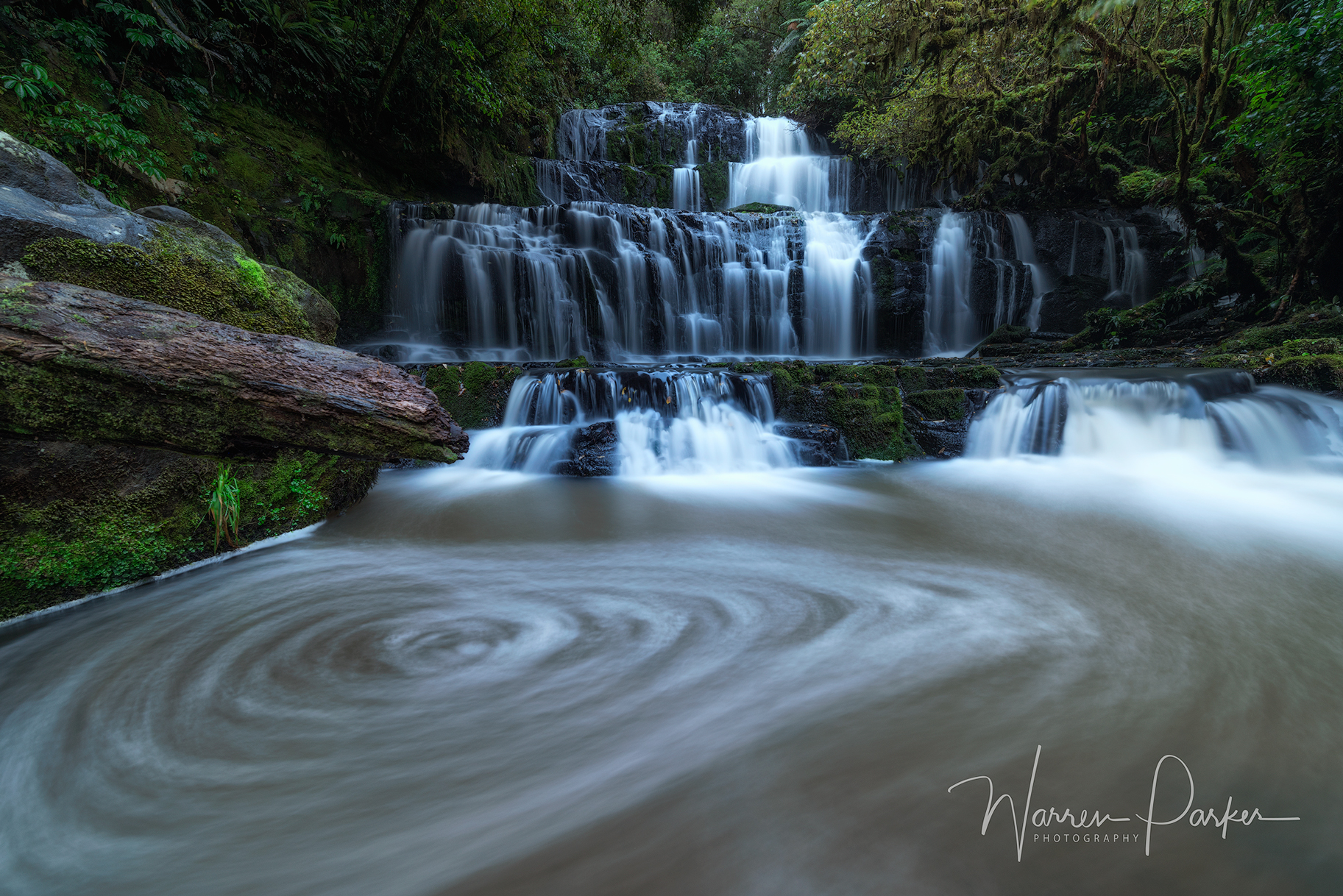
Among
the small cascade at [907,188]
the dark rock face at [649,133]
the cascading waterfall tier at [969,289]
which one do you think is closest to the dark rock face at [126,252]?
the cascading waterfall tier at [969,289]

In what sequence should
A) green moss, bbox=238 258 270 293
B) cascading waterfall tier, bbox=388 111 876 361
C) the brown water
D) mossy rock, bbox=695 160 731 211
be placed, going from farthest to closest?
mossy rock, bbox=695 160 731 211, cascading waterfall tier, bbox=388 111 876 361, green moss, bbox=238 258 270 293, the brown water

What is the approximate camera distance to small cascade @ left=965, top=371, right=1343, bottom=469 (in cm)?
576

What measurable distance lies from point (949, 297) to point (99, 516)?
43.9ft

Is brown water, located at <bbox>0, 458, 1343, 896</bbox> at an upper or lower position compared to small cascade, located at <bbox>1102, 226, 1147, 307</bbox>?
lower

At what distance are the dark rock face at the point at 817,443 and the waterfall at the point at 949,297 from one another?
6.59 m

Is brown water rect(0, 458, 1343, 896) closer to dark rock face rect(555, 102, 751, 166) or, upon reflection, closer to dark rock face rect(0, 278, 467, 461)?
dark rock face rect(0, 278, 467, 461)

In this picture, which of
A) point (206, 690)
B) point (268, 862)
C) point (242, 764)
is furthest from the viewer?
point (206, 690)

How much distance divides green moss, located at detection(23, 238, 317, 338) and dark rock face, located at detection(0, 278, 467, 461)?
1114 mm

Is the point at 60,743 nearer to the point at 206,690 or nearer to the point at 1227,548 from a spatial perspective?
the point at 206,690

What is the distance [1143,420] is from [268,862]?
829 cm

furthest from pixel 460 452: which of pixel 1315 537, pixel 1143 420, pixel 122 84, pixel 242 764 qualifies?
pixel 122 84

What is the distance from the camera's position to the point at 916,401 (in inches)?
276

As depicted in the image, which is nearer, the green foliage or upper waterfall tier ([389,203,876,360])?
the green foliage

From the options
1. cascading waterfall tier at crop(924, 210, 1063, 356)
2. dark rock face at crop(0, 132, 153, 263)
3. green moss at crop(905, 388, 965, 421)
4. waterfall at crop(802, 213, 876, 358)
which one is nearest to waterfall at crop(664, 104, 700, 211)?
waterfall at crop(802, 213, 876, 358)
